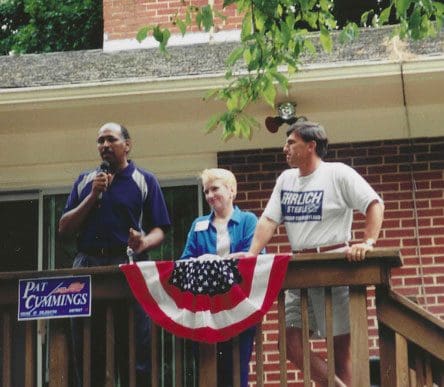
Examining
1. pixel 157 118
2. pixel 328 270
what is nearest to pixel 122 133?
pixel 328 270

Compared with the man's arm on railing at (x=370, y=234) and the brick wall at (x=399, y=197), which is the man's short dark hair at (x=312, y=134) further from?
the brick wall at (x=399, y=197)

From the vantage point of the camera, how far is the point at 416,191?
7.16 metres

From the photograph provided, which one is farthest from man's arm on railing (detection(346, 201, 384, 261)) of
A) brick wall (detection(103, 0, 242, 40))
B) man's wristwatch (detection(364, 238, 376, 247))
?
brick wall (detection(103, 0, 242, 40))

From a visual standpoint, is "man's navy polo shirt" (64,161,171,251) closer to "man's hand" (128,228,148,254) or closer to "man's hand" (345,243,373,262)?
"man's hand" (128,228,148,254)

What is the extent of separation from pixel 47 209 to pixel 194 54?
1.97 m

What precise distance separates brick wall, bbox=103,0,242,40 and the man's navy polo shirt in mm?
4503

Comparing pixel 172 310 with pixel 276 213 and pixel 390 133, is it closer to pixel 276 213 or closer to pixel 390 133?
pixel 276 213

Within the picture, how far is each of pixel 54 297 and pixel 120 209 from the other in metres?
0.62

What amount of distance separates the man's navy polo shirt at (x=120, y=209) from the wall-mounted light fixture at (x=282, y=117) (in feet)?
7.65

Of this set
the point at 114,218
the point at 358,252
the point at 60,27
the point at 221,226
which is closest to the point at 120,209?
the point at 114,218

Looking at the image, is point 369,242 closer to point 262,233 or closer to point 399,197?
point 262,233

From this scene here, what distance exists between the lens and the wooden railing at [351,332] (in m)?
4.20

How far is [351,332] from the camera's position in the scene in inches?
167

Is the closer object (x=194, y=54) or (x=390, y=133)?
(x=390, y=133)
